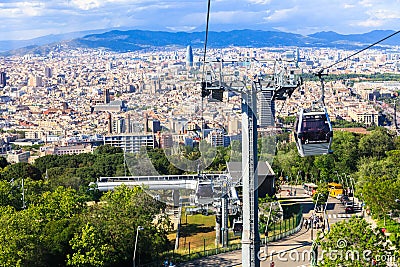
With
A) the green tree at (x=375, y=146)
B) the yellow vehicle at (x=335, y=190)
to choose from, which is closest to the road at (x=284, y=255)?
the yellow vehicle at (x=335, y=190)

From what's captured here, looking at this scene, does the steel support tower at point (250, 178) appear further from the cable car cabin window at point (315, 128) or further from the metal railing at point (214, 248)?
the metal railing at point (214, 248)

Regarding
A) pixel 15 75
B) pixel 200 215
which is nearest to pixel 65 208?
pixel 200 215

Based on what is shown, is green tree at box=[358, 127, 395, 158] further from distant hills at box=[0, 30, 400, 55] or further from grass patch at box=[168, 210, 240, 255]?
distant hills at box=[0, 30, 400, 55]

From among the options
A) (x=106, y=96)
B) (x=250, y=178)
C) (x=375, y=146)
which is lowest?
(x=375, y=146)

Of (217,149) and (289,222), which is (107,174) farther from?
(217,149)

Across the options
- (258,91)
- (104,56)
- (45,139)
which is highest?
(104,56)

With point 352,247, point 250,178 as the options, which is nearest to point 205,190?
point 352,247

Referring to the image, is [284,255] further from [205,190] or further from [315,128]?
[315,128]
